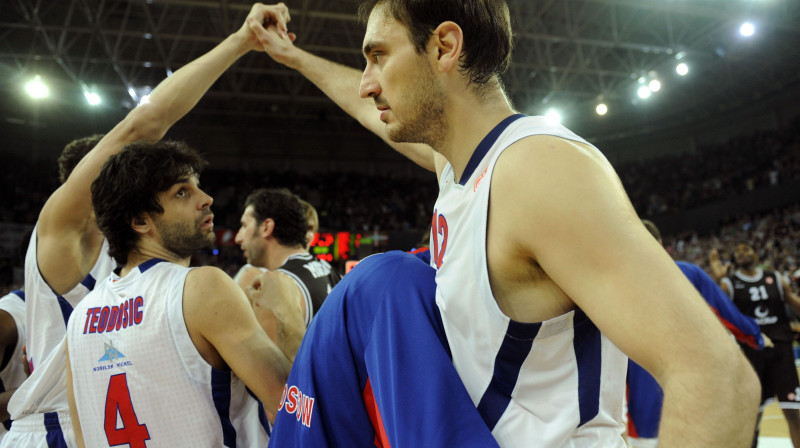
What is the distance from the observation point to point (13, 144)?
1848 centimetres

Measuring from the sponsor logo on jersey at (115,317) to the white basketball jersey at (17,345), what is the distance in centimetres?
110

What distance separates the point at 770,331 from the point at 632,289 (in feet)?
19.4

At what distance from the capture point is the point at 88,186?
2.04 metres

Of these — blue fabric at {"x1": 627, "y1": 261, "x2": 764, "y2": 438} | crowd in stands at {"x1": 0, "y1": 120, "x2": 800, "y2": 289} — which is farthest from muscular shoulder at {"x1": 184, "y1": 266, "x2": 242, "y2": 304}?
crowd in stands at {"x1": 0, "y1": 120, "x2": 800, "y2": 289}

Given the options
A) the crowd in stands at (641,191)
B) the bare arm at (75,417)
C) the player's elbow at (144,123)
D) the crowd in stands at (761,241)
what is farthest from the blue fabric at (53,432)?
the crowd in stands at (641,191)

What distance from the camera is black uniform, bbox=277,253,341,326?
311 centimetres

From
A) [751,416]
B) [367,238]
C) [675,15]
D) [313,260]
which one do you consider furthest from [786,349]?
[367,238]

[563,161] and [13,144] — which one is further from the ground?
[13,144]

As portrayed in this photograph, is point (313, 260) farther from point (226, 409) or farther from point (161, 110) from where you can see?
point (226, 409)

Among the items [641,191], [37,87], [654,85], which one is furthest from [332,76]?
[641,191]

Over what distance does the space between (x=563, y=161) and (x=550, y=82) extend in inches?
656

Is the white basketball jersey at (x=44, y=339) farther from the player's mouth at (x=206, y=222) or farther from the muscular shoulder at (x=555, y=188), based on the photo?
the muscular shoulder at (x=555, y=188)

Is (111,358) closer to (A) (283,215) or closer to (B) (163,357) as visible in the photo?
(B) (163,357)

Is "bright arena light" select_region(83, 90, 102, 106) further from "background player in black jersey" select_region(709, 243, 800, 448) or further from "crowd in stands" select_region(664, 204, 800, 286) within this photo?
"crowd in stands" select_region(664, 204, 800, 286)
